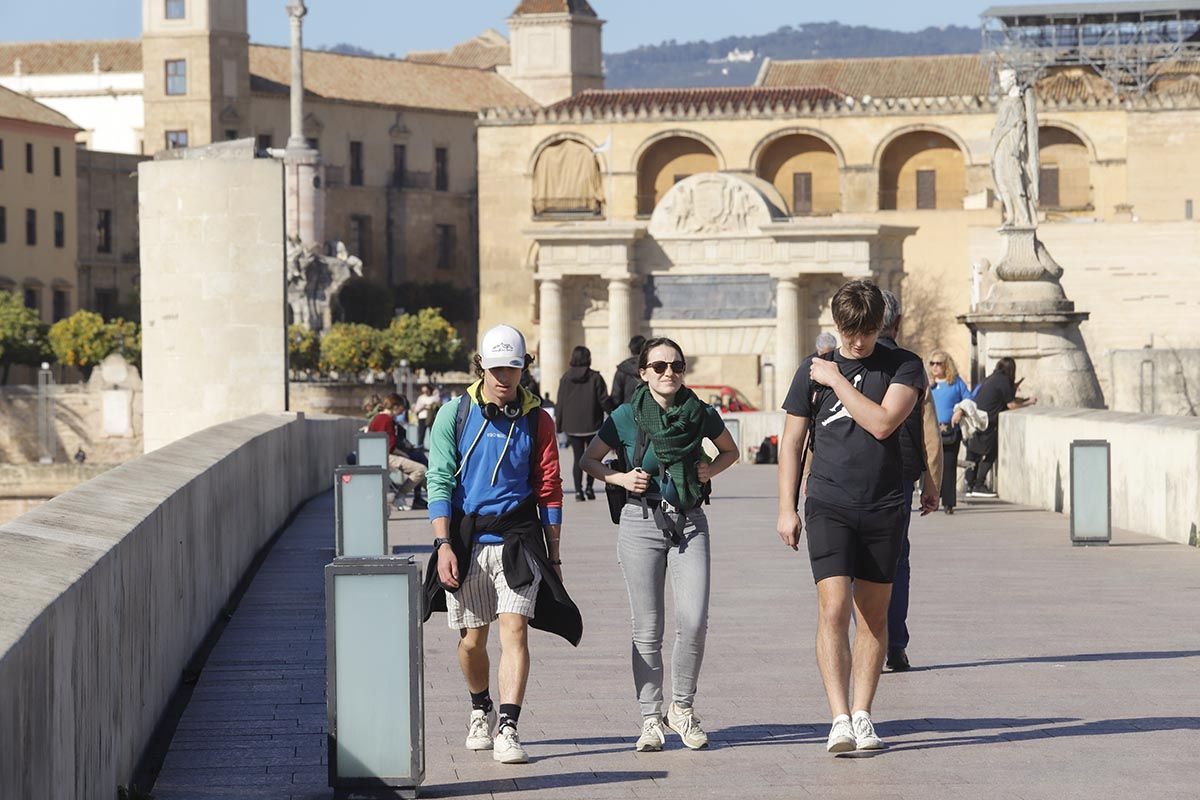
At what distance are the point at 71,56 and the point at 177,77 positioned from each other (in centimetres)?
956

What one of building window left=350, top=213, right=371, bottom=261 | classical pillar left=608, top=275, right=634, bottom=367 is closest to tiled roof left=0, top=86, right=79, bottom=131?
building window left=350, top=213, right=371, bottom=261

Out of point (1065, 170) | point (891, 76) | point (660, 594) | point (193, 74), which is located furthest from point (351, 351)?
point (660, 594)

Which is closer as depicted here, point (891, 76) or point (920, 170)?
point (920, 170)

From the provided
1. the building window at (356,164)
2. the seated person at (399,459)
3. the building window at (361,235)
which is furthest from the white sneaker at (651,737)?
the building window at (356,164)

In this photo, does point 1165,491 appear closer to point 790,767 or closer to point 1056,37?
point 790,767

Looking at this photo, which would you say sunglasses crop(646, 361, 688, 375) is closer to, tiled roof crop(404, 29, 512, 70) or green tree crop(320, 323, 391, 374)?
green tree crop(320, 323, 391, 374)

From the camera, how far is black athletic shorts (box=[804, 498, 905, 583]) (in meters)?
7.78

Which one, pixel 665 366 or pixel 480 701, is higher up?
pixel 665 366

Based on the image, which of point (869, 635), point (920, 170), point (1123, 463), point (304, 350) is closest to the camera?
point (869, 635)

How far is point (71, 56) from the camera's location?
334 ft

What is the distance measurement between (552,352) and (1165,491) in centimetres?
3973

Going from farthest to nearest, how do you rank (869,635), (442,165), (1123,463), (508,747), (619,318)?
(442,165)
(619,318)
(1123,463)
(869,635)
(508,747)

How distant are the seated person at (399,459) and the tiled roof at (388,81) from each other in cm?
7812

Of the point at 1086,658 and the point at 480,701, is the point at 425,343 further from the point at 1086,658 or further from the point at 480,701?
the point at 480,701
